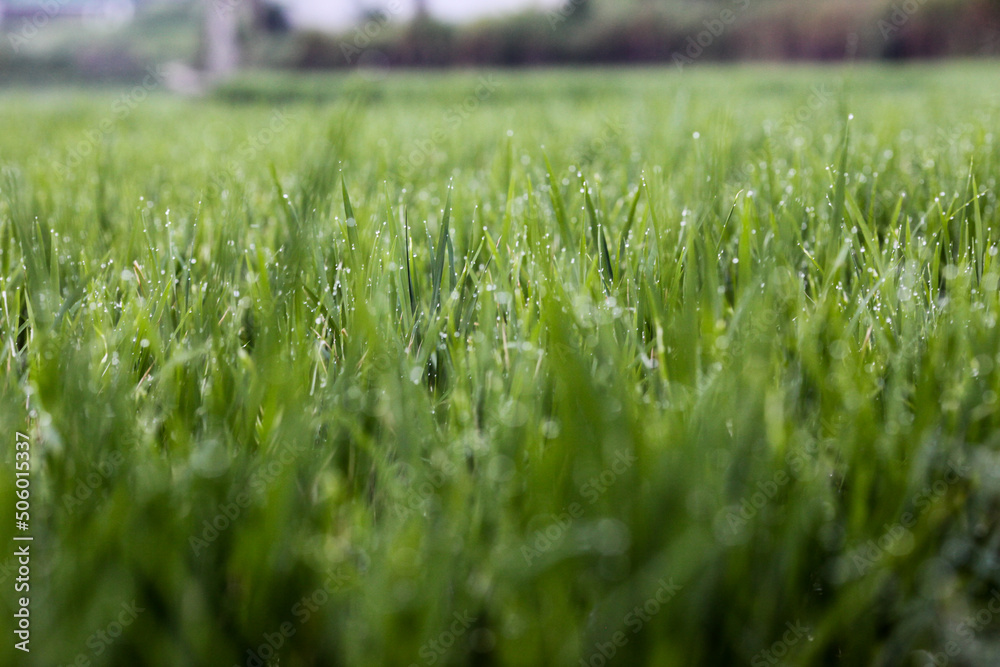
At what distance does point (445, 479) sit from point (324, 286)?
0.44 m

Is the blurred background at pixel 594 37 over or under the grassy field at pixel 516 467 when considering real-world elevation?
over

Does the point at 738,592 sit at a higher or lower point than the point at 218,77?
lower

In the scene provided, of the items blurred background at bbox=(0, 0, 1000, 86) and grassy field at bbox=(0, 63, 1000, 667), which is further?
blurred background at bbox=(0, 0, 1000, 86)

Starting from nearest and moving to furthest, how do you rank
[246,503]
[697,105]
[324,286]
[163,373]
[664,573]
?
1. [664,573]
2. [246,503]
3. [163,373]
4. [324,286]
5. [697,105]

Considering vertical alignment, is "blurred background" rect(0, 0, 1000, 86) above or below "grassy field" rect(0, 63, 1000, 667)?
above

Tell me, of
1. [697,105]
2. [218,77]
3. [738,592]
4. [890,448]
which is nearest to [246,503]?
[738,592]

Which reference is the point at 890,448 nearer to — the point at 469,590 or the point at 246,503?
the point at 469,590

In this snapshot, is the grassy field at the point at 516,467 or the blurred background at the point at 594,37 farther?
the blurred background at the point at 594,37

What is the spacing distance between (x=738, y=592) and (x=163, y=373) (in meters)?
0.61

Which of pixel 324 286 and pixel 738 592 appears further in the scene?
pixel 324 286

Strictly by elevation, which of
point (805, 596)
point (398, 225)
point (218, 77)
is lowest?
point (805, 596)

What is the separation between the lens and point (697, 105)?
132 inches

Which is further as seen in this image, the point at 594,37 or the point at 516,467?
the point at 594,37

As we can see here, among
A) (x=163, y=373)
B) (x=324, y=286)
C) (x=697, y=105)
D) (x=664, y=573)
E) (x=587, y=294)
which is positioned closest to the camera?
(x=664, y=573)
